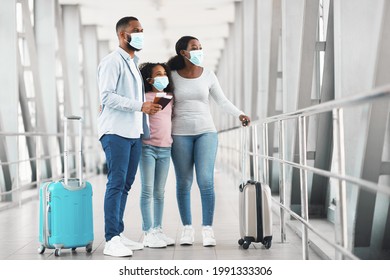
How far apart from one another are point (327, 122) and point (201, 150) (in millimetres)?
1558

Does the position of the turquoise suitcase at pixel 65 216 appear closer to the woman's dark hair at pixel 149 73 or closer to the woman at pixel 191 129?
the woman at pixel 191 129

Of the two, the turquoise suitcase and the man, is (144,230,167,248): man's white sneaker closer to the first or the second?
the man

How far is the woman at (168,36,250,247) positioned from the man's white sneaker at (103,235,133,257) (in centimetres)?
38

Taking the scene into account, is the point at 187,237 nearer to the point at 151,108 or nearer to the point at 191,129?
the point at 191,129

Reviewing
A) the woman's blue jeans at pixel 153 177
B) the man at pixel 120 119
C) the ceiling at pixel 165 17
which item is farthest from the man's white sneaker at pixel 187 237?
the ceiling at pixel 165 17

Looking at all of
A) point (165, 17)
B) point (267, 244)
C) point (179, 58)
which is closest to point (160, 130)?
point (179, 58)

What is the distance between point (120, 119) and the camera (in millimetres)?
2912

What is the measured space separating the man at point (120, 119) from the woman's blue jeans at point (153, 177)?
0.10 meters

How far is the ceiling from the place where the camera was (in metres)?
9.77

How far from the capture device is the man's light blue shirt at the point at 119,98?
113 inches

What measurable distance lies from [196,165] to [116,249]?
60 centimetres

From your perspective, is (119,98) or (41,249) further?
(41,249)

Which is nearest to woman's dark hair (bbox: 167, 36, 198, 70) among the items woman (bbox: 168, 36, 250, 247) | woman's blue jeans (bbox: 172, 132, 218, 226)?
woman (bbox: 168, 36, 250, 247)

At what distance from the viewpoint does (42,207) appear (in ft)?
9.86
